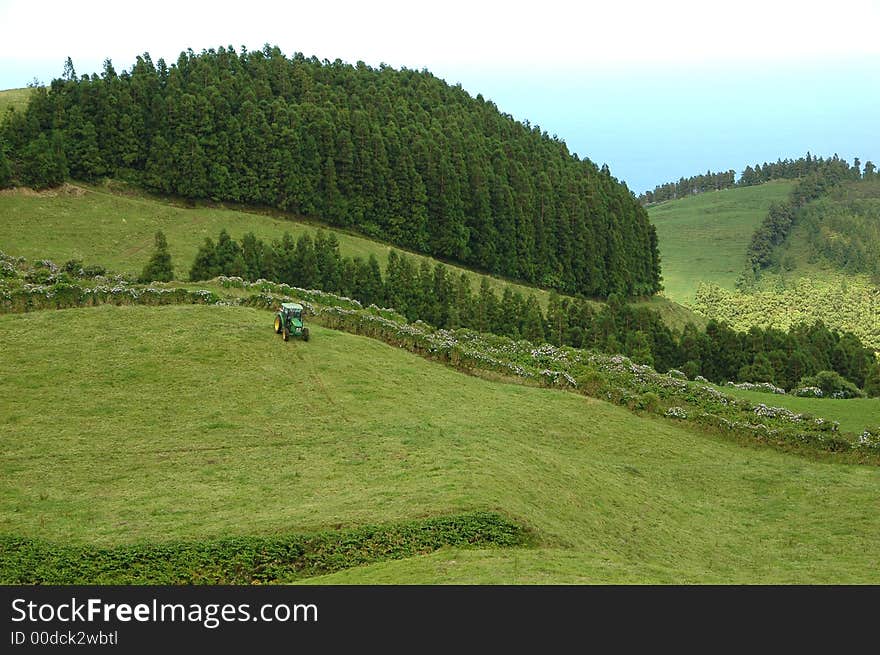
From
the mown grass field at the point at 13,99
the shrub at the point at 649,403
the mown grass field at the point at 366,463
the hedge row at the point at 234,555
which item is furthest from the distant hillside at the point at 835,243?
the hedge row at the point at 234,555

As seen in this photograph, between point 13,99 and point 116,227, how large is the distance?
3080 centimetres

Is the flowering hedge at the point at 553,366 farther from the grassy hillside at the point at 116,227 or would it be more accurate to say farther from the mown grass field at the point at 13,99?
the mown grass field at the point at 13,99

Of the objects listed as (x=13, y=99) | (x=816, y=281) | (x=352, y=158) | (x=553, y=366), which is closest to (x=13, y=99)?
(x=13, y=99)

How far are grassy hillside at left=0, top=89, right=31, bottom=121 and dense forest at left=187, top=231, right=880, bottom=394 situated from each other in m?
38.3

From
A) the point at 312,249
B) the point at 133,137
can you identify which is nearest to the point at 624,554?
the point at 312,249

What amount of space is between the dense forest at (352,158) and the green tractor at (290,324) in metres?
54.0

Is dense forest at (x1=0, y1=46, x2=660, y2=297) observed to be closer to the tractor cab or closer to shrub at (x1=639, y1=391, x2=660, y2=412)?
the tractor cab

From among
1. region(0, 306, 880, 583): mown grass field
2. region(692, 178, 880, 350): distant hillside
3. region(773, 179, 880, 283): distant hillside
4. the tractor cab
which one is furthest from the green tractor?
region(773, 179, 880, 283): distant hillside

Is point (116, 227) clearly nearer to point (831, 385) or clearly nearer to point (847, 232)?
point (831, 385)

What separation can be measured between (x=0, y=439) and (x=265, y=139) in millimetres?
78425

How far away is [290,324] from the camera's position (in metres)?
44.0

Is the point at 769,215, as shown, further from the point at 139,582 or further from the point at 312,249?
the point at 139,582

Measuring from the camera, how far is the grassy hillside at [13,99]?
100025 mm

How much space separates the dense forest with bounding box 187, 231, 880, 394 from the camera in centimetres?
7275
